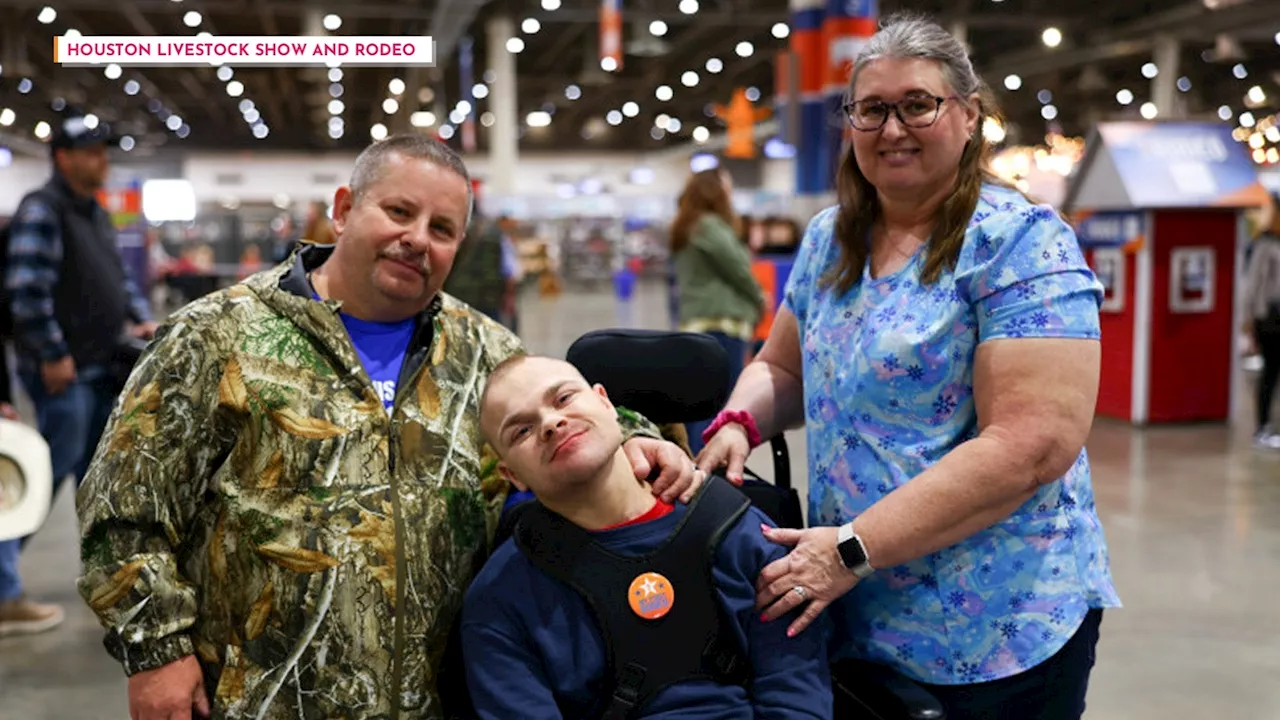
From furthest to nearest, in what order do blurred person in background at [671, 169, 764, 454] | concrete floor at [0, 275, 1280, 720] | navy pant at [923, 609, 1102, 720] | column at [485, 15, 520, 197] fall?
column at [485, 15, 520, 197] < blurred person in background at [671, 169, 764, 454] < concrete floor at [0, 275, 1280, 720] < navy pant at [923, 609, 1102, 720]

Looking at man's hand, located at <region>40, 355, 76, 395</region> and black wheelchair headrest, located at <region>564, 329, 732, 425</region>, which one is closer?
black wheelchair headrest, located at <region>564, 329, 732, 425</region>

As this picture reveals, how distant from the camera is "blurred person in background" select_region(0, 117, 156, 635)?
3936 millimetres

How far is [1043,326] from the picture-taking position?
4.95 feet

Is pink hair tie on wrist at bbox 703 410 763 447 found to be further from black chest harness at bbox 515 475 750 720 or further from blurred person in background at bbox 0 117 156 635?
blurred person in background at bbox 0 117 156 635

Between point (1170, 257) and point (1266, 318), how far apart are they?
78 centimetres

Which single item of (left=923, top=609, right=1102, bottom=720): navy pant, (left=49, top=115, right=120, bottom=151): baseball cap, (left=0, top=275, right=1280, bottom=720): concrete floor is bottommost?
(left=0, top=275, right=1280, bottom=720): concrete floor

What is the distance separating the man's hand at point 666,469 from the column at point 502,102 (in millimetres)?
18101

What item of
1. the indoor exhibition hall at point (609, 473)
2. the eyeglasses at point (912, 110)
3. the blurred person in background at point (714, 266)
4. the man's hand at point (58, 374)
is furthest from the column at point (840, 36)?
the eyeglasses at point (912, 110)

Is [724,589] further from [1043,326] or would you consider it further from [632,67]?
[632,67]

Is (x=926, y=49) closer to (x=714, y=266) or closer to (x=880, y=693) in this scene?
(x=880, y=693)

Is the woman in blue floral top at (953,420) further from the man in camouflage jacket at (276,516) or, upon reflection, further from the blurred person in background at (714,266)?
the blurred person in background at (714,266)

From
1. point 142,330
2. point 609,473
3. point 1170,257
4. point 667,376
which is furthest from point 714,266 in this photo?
point 609,473

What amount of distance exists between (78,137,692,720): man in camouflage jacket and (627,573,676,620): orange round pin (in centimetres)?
15

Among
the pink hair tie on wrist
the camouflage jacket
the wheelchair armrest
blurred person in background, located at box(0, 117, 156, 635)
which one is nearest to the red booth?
blurred person in background, located at box(0, 117, 156, 635)
